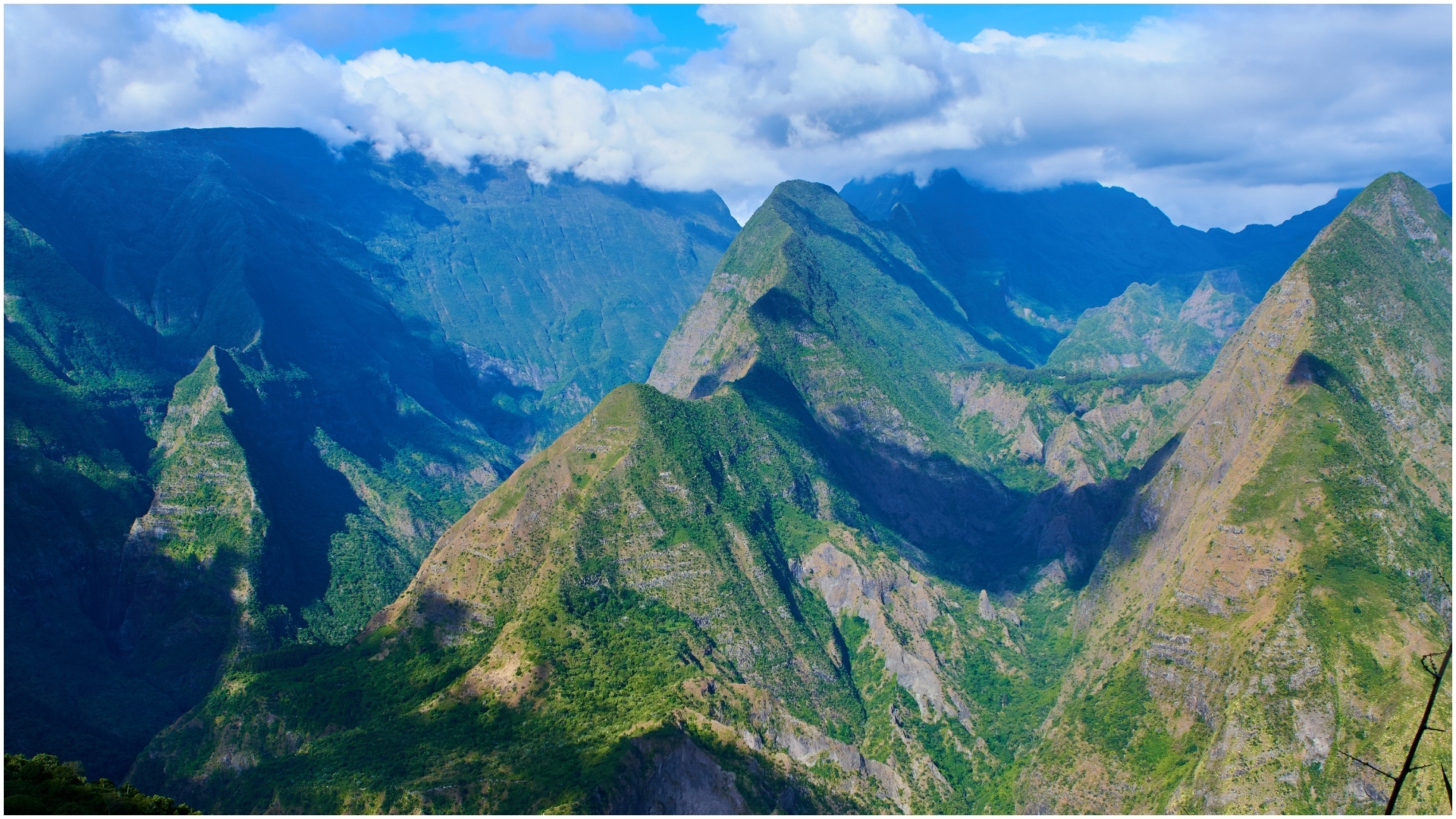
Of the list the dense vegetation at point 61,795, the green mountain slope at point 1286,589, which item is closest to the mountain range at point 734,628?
the green mountain slope at point 1286,589

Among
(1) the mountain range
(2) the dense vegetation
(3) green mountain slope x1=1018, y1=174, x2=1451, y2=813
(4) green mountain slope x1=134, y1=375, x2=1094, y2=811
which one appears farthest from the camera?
(1) the mountain range

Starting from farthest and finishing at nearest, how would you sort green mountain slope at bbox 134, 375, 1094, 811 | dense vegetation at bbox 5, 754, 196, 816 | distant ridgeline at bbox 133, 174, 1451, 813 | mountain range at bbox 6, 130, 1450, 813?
mountain range at bbox 6, 130, 1450, 813
distant ridgeline at bbox 133, 174, 1451, 813
green mountain slope at bbox 134, 375, 1094, 811
dense vegetation at bbox 5, 754, 196, 816

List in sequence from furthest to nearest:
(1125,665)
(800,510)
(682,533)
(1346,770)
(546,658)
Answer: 1. (800,510)
2. (682,533)
3. (1125,665)
4. (546,658)
5. (1346,770)

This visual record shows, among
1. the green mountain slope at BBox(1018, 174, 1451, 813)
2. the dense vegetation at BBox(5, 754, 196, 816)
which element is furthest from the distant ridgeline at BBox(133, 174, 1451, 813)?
the dense vegetation at BBox(5, 754, 196, 816)

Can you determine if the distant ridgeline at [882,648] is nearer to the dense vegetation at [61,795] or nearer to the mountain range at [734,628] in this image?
the mountain range at [734,628]

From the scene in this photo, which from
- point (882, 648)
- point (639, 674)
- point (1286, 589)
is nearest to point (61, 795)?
point (639, 674)

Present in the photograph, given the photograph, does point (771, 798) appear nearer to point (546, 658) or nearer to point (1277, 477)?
point (546, 658)

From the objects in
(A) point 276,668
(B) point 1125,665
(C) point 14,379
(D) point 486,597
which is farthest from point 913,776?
(C) point 14,379

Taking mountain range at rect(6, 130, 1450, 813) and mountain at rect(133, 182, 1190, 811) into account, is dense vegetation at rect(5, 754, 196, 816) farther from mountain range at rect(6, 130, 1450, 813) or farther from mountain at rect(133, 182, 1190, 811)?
mountain range at rect(6, 130, 1450, 813)
